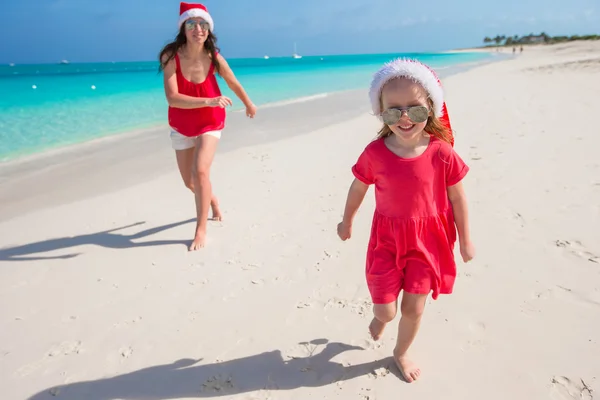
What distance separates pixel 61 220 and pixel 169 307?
2593 mm

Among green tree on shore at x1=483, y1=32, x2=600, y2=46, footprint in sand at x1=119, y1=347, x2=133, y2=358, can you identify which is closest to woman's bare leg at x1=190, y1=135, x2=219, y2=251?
footprint in sand at x1=119, y1=347, x2=133, y2=358

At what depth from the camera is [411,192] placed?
2.18 m

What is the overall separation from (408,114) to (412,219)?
514 mm

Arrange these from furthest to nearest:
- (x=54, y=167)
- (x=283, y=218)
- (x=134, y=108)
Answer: (x=134, y=108), (x=54, y=167), (x=283, y=218)

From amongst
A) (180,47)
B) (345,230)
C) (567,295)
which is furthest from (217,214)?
(567,295)

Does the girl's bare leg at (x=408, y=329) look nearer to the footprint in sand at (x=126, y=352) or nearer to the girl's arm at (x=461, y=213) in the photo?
the girl's arm at (x=461, y=213)

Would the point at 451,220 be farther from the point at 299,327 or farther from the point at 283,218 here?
the point at 283,218

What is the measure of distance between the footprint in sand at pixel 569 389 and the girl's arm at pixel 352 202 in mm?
1259

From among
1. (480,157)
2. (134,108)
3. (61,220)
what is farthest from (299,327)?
(134,108)

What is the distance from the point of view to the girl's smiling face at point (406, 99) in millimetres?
2133

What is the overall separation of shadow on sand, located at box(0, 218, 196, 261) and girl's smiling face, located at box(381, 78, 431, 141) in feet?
8.85

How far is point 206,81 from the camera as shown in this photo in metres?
4.13

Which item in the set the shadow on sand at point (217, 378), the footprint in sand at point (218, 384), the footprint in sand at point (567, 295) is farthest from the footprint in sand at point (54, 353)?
the footprint in sand at point (567, 295)

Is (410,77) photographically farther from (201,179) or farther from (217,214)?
(217,214)
